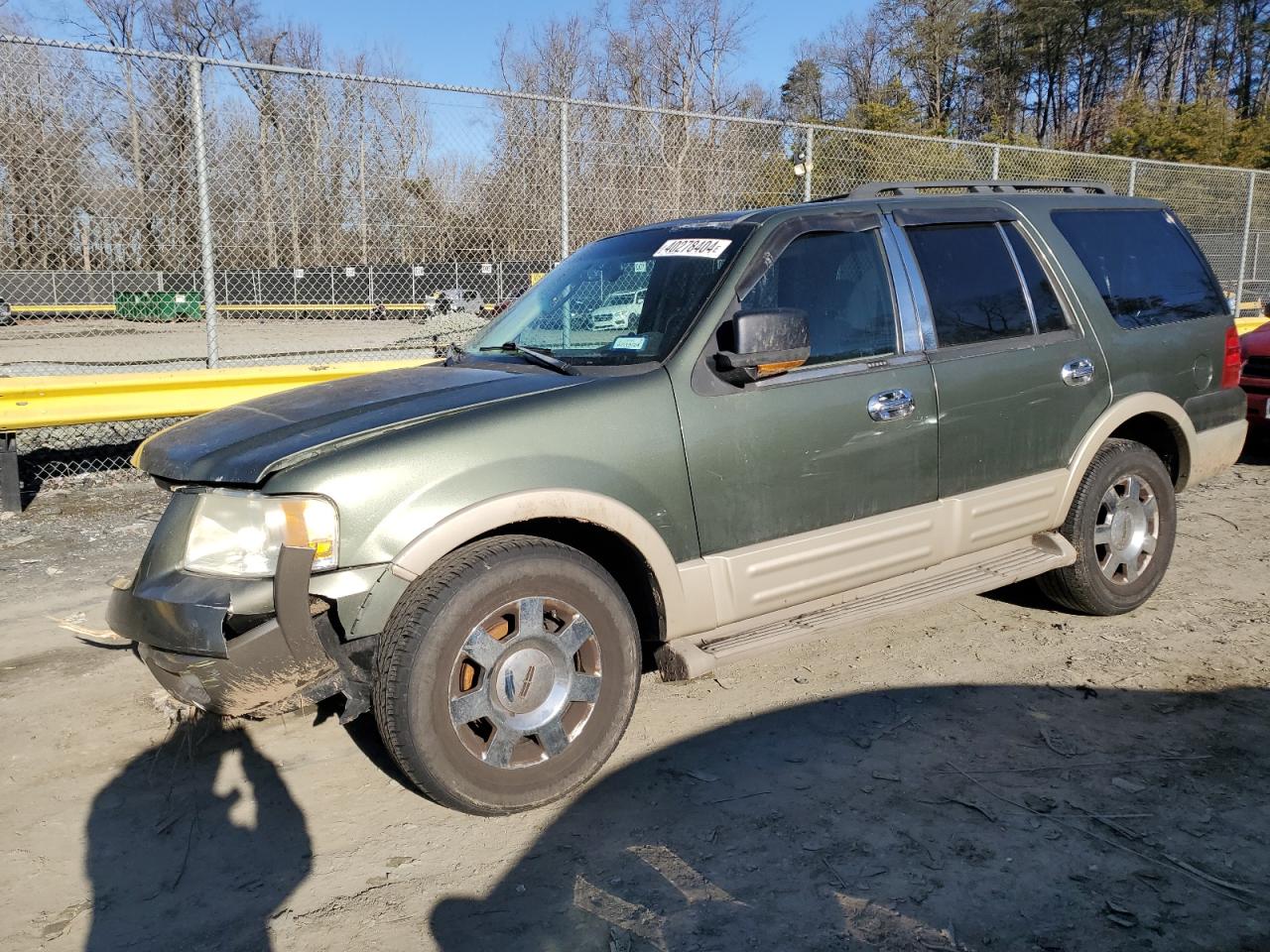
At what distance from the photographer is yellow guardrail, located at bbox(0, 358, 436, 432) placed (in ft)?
20.8

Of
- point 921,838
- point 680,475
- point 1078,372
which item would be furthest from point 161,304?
point 921,838

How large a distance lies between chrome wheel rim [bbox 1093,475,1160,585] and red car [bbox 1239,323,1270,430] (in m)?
3.72

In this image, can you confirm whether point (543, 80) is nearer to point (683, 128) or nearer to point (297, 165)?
point (683, 128)

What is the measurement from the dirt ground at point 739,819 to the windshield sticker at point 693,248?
68.8 inches

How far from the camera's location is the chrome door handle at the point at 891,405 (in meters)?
3.74

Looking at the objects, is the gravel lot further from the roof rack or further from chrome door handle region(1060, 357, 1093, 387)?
chrome door handle region(1060, 357, 1093, 387)

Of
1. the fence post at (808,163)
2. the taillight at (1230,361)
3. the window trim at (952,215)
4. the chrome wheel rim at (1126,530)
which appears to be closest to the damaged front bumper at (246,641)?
the window trim at (952,215)

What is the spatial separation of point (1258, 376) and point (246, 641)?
25.8 feet

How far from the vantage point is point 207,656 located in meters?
2.82

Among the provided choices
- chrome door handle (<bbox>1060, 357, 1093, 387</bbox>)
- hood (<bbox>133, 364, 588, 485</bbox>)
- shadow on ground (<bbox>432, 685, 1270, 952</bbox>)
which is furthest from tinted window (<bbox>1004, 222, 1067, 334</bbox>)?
hood (<bbox>133, 364, 588, 485</bbox>)

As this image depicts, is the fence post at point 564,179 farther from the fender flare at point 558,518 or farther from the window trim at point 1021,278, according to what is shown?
the fender flare at point 558,518

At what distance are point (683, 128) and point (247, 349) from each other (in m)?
4.48

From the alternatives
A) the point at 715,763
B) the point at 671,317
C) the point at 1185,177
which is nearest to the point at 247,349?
the point at 671,317

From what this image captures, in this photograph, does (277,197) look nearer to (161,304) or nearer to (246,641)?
(161,304)
